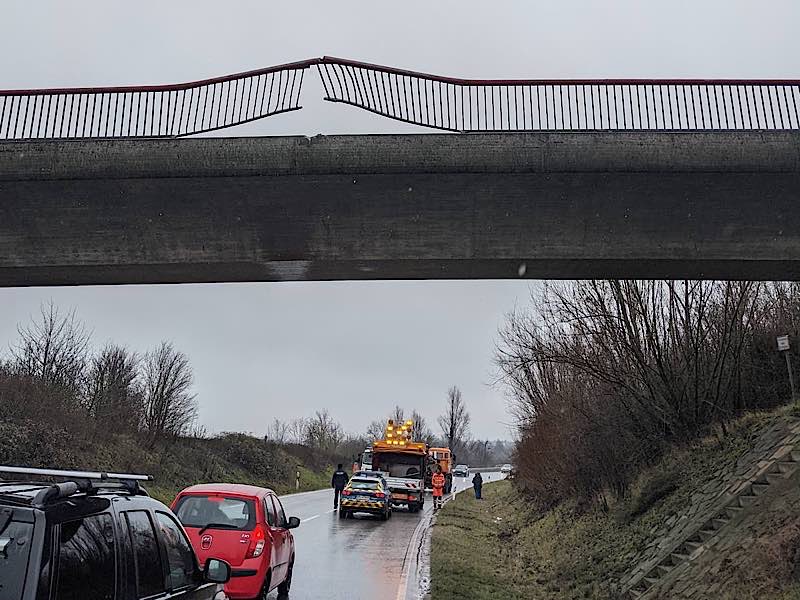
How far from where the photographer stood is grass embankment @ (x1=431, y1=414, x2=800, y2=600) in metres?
13.8

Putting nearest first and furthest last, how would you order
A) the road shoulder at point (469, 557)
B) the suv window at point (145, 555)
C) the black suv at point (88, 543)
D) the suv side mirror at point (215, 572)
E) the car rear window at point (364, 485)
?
the black suv at point (88, 543) → the suv window at point (145, 555) → the suv side mirror at point (215, 572) → the road shoulder at point (469, 557) → the car rear window at point (364, 485)

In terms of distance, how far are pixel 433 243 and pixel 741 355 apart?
9.34 meters

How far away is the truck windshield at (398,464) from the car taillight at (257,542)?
25.9 metres

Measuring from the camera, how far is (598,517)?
18.5 m

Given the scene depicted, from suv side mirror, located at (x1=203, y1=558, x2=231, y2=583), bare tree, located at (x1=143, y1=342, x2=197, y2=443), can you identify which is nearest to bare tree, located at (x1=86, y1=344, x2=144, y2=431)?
bare tree, located at (x1=143, y1=342, x2=197, y2=443)

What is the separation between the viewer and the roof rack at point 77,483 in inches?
155

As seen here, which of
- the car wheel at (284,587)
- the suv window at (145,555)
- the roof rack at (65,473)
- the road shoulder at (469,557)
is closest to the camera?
the roof rack at (65,473)

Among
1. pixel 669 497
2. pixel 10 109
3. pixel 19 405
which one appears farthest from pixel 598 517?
pixel 19 405

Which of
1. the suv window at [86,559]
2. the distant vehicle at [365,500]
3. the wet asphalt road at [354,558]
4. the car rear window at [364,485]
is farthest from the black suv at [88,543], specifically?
the car rear window at [364,485]

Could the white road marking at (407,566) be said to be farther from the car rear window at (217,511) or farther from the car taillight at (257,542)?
the car rear window at (217,511)

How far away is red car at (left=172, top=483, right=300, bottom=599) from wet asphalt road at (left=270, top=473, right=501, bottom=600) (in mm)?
1722

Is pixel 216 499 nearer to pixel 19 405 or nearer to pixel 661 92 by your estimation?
pixel 661 92

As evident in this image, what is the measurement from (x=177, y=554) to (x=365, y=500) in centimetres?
2265

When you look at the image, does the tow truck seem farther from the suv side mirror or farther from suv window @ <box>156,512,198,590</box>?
suv window @ <box>156,512,198,590</box>
